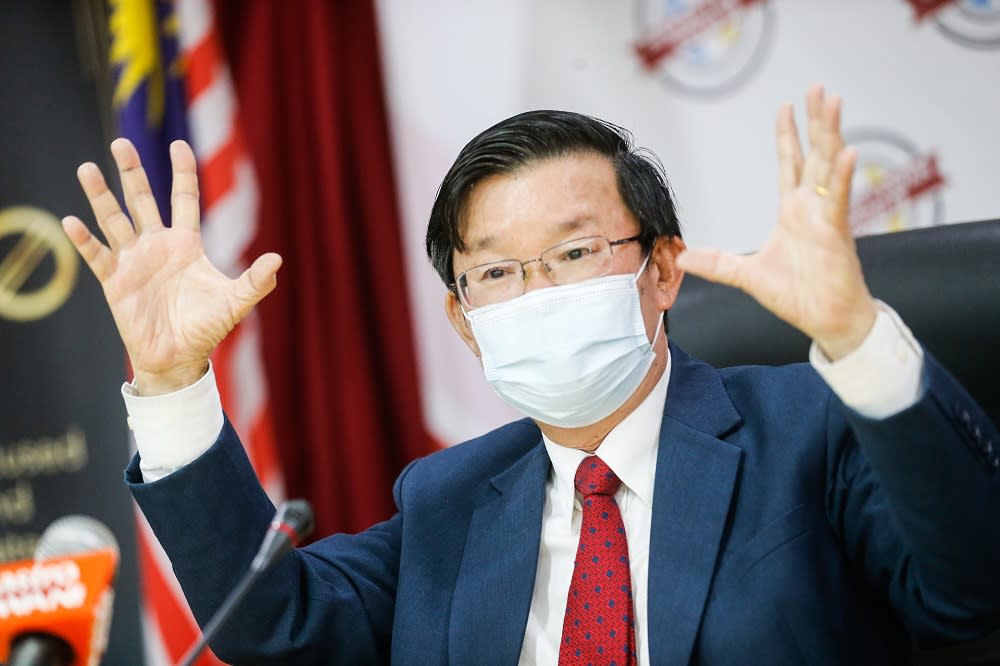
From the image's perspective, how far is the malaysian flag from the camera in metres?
2.89

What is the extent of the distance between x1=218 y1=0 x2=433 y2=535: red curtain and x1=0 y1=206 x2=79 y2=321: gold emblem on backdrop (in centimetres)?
69

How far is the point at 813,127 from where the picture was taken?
1271 mm

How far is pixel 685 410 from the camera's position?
1619 millimetres

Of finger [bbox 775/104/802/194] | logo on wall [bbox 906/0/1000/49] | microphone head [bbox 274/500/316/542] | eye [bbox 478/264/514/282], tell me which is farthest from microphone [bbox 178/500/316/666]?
logo on wall [bbox 906/0/1000/49]

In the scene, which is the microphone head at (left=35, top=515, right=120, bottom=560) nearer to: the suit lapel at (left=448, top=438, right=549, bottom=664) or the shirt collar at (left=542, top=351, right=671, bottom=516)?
the suit lapel at (left=448, top=438, right=549, bottom=664)

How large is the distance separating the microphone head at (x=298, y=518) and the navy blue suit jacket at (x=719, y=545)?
30 cm

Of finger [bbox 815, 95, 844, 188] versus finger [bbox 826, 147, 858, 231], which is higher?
finger [bbox 815, 95, 844, 188]

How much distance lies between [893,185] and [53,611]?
2526 mm

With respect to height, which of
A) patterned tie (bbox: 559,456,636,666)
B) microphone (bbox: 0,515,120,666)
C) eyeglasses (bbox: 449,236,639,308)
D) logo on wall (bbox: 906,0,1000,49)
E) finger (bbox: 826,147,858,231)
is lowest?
patterned tie (bbox: 559,456,636,666)

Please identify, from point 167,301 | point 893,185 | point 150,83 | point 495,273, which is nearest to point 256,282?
point 167,301

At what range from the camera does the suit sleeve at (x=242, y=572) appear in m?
1.51

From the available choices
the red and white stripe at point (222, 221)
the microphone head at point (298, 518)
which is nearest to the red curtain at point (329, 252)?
the red and white stripe at point (222, 221)

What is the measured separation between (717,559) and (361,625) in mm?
576

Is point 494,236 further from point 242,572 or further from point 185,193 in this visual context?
point 242,572
